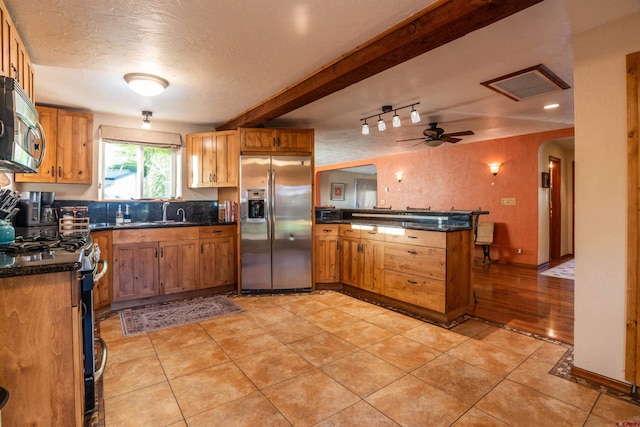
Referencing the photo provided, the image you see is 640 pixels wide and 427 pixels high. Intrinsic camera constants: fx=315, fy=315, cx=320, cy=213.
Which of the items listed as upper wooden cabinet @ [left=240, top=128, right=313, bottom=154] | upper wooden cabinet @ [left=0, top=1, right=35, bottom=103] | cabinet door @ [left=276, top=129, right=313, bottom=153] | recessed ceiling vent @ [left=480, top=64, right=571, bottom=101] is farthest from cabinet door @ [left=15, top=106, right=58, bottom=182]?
recessed ceiling vent @ [left=480, top=64, right=571, bottom=101]

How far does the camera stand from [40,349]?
1.37 meters

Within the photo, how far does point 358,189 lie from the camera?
13.1 metres

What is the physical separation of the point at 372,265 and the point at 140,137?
3.59m

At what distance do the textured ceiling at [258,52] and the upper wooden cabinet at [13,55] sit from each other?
8cm

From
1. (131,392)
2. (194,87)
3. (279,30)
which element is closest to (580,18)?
(279,30)

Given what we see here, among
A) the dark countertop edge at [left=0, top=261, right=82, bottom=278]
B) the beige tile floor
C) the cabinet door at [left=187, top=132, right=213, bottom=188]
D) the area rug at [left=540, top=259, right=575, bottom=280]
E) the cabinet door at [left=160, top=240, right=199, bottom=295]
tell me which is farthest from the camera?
the area rug at [left=540, top=259, right=575, bottom=280]

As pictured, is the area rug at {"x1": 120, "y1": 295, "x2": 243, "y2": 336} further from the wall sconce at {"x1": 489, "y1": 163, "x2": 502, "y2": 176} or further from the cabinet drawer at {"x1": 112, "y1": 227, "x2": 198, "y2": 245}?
the wall sconce at {"x1": 489, "y1": 163, "x2": 502, "y2": 176}

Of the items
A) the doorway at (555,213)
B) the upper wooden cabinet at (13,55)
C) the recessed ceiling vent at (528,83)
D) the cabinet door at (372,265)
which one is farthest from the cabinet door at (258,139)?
the doorway at (555,213)

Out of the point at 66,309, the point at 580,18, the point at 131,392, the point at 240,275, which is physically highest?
the point at 580,18

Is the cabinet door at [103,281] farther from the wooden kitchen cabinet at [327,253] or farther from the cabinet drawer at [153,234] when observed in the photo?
the wooden kitchen cabinet at [327,253]

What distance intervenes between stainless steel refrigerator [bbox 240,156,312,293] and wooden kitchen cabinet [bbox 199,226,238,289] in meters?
0.24

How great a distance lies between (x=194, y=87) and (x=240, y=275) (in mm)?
2292

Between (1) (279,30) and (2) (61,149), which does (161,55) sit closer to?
(1) (279,30)

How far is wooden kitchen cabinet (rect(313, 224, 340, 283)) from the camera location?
432 centimetres
